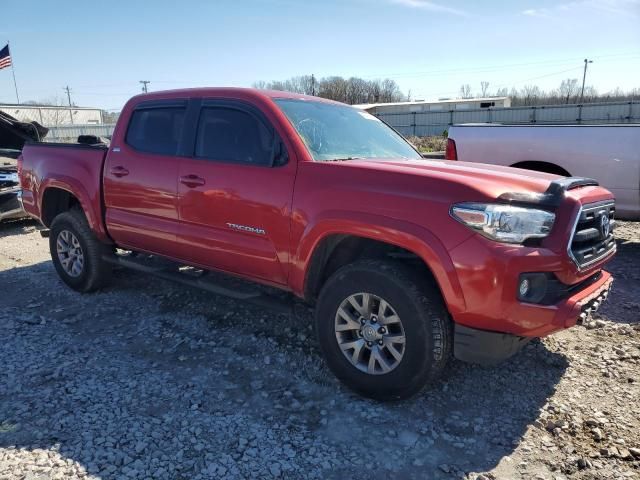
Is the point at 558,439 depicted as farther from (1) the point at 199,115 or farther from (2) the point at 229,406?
(1) the point at 199,115

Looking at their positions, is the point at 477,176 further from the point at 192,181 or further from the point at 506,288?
the point at 192,181

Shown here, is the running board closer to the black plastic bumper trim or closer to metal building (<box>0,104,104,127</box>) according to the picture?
the black plastic bumper trim

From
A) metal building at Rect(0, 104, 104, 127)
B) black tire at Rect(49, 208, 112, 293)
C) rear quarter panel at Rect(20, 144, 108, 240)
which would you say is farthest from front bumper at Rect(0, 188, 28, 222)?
metal building at Rect(0, 104, 104, 127)

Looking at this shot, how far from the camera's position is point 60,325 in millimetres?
4570

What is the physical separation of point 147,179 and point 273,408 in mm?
2328

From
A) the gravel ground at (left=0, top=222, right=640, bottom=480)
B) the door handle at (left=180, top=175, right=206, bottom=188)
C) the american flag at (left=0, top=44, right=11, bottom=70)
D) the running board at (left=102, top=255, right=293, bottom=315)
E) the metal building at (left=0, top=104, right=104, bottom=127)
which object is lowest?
the gravel ground at (left=0, top=222, right=640, bottom=480)

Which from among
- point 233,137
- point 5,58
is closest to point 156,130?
point 233,137

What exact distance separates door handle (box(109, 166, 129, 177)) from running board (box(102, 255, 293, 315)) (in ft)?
2.77

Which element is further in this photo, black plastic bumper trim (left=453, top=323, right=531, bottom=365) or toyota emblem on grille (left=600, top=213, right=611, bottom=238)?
toyota emblem on grille (left=600, top=213, right=611, bottom=238)

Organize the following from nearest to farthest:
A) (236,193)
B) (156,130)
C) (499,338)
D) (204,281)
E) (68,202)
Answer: (499,338), (236,193), (204,281), (156,130), (68,202)

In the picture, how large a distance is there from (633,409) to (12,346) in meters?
4.57

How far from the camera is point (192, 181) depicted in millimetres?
4055

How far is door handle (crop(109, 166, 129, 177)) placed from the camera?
4.64m

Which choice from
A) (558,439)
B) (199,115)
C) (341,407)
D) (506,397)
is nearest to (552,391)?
(506,397)
